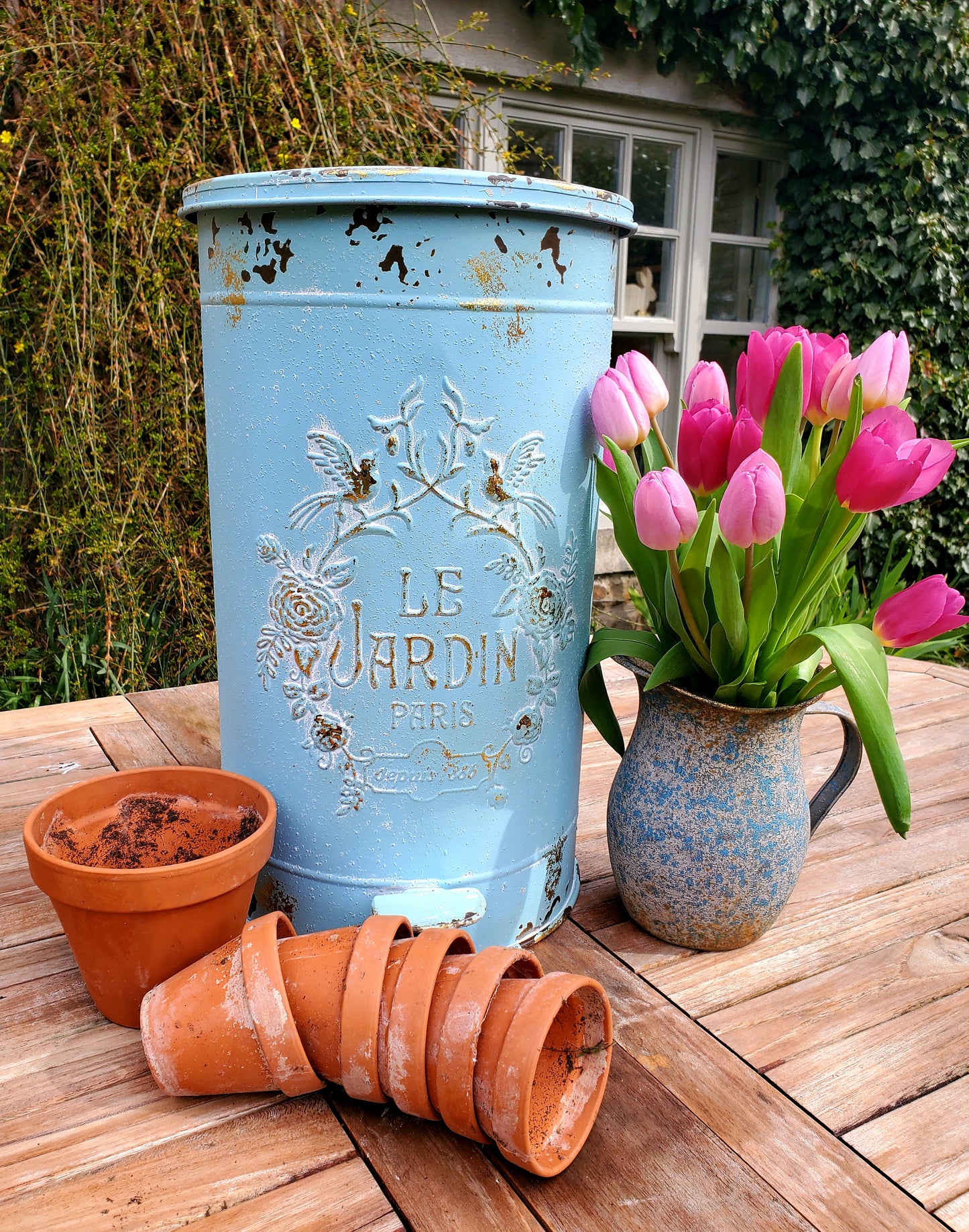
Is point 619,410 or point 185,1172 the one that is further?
point 619,410

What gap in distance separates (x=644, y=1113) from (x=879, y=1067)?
27cm

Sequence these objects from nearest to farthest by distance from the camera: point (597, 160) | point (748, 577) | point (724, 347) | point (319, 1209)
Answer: point (319, 1209), point (748, 577), point (597, 160), point (724, 347)

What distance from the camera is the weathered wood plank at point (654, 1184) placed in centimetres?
79

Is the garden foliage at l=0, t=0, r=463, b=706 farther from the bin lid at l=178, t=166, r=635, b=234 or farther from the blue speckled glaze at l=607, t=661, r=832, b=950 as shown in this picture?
the blue speckled glaze at l=607, t=661, r=832, b=950

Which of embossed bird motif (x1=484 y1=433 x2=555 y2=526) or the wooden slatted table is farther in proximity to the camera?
embossed bird motif (x1=484 y1=433 x2=555 y2=526)

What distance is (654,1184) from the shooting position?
826 mm

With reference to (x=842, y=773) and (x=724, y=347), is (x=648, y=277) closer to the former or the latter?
(x=724, y=347)

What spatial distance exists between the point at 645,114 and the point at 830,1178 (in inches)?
143

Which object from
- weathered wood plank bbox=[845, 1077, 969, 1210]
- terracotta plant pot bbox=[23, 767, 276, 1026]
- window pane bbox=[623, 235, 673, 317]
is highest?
window pane bbox=[623, 235, 673, 317]

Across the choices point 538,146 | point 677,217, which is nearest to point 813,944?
point 538,146

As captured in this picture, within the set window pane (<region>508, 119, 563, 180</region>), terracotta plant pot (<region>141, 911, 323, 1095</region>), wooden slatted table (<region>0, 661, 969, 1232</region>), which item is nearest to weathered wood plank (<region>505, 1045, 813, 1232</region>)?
wooden slatted table (<region>0, 661, 969, 1232</region>)

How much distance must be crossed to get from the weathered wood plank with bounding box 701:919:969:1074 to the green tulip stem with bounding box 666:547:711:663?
399 millimetres

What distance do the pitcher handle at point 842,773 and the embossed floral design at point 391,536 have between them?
367 mm

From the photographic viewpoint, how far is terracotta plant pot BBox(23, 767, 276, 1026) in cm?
90
